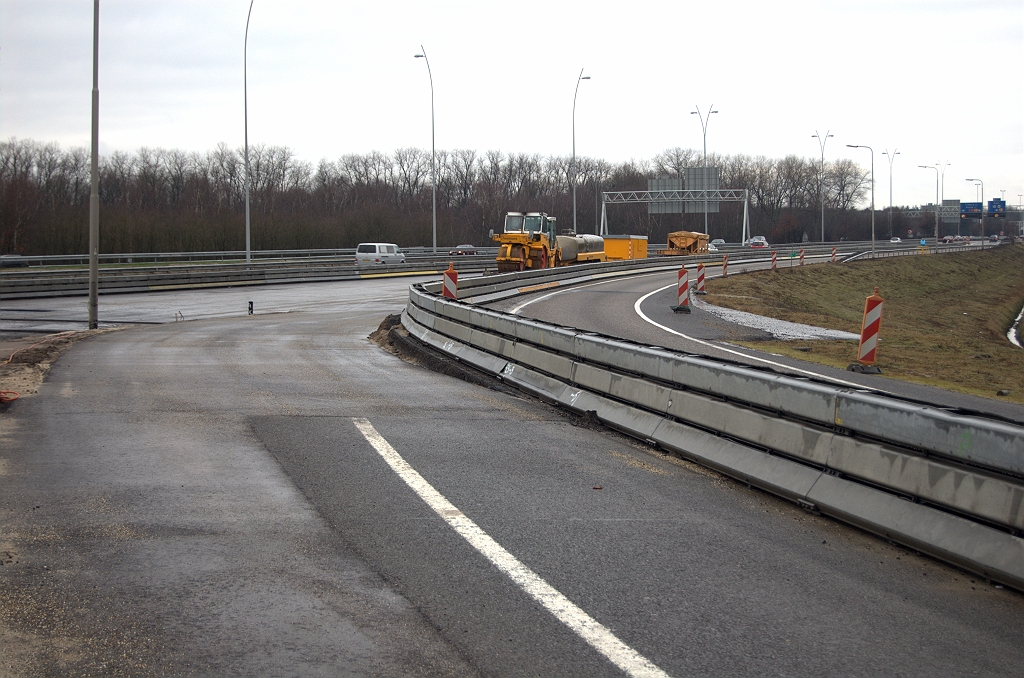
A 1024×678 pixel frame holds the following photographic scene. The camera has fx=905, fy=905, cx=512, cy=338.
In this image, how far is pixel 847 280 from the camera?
5441cm

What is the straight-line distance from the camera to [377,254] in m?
58.0

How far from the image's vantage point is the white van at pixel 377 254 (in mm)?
57625

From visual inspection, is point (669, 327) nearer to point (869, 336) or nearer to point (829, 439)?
point (869, 336)

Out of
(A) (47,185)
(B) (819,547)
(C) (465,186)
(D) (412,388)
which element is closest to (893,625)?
(B) (819,547)

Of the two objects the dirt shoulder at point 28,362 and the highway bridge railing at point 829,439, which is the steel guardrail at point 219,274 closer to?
the dirt shoulder at point 28,362

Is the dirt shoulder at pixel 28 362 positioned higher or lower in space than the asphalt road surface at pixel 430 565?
higher

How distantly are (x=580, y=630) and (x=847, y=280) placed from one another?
54.4m

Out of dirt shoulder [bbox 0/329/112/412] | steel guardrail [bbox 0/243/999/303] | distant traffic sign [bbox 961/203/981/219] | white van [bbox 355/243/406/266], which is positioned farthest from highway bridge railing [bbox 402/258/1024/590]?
distant traffic sign [bbox 961/203/981/219]

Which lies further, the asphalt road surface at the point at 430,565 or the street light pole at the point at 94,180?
the street light pole at the point at 94,180

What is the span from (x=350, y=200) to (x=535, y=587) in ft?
397

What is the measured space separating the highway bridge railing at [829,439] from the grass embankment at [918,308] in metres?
6.85

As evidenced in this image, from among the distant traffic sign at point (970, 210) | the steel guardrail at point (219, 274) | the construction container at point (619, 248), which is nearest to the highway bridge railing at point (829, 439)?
the steel guardrail at point (219, 274)

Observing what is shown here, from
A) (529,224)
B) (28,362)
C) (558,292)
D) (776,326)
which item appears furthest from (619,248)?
(28,362)

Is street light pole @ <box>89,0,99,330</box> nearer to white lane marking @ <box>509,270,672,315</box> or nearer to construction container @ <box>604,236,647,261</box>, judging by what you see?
white lane marking @ <box>509,270,672,315</box>
